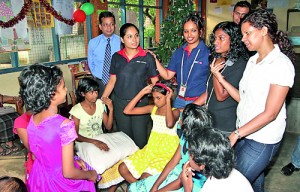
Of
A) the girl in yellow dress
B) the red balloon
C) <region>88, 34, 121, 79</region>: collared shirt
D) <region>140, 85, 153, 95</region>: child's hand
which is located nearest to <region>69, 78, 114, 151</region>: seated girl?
<region>140, 85, 153, 95</region>: child's hand

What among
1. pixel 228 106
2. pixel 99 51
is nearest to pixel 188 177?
pixel 228 106

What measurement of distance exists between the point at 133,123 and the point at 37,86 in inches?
52.1

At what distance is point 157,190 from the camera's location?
1.85 metres

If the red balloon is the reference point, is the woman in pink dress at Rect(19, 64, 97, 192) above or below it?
below

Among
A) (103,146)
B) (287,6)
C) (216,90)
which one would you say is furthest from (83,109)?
(287,6)

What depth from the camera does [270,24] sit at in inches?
58.1

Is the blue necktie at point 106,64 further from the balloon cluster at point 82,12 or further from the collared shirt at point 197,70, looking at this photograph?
the balloon cluster at point 82,12

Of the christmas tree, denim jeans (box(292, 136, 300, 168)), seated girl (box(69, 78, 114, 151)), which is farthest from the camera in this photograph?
the christmas tree

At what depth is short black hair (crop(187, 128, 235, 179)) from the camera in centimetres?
135

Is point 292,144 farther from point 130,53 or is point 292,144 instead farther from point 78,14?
point 78,14

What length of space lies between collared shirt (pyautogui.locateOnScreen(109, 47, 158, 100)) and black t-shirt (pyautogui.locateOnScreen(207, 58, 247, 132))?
2.67ft

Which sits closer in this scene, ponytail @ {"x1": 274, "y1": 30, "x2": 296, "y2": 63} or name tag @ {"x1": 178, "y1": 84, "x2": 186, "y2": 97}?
ponytail @ {"x1": 274, "y1": 30, "x2": 296, "y2": 63}

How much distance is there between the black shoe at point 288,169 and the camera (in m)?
2.95

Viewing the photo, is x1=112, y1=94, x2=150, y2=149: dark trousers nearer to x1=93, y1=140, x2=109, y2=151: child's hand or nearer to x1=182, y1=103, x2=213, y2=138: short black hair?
x1=93, y1=140, x2=109, y2=151: child's hand
